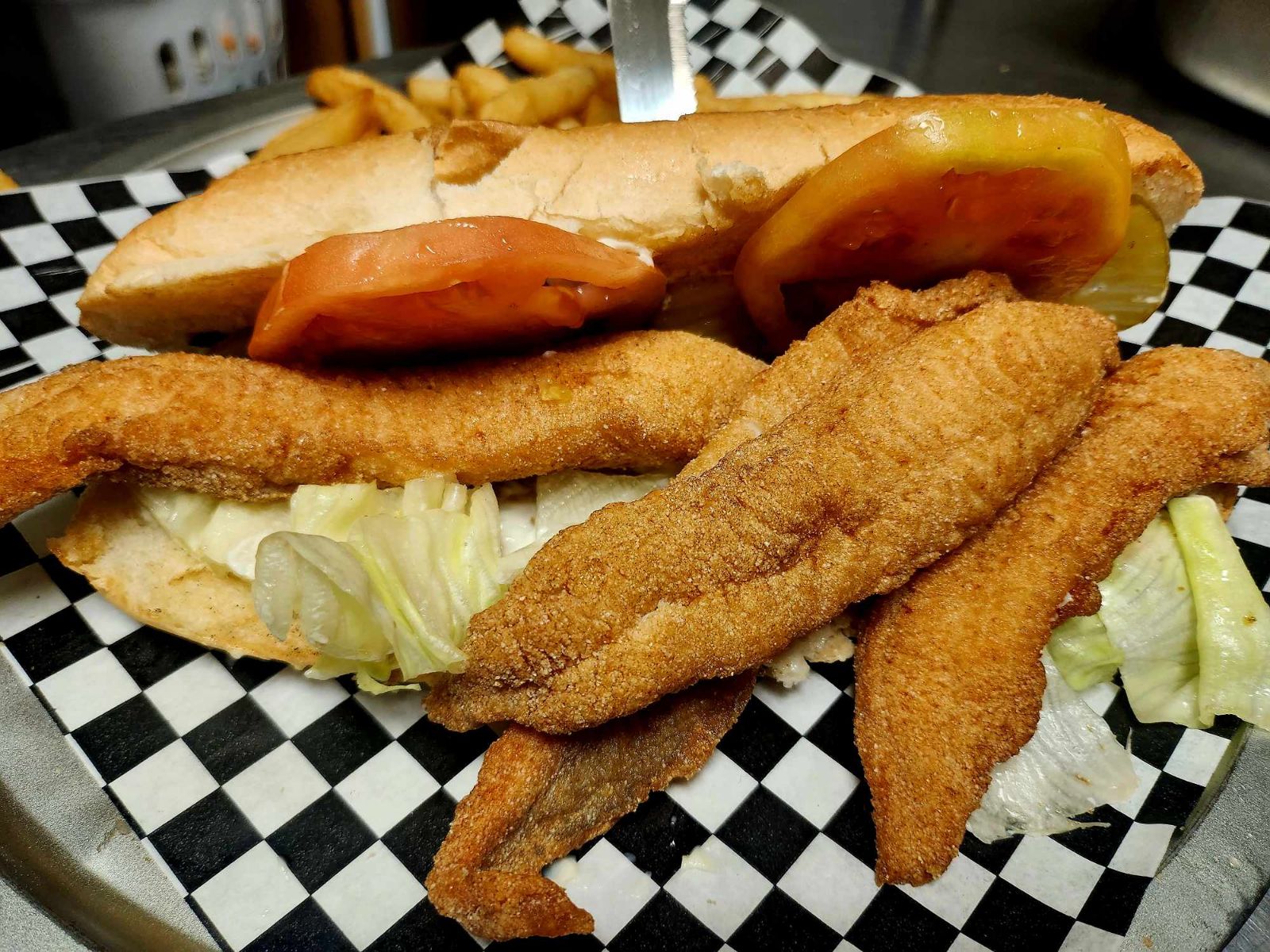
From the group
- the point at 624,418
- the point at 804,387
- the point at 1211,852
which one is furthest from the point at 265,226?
the point at 1211,852

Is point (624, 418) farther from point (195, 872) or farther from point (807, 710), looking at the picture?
point (195, 872)

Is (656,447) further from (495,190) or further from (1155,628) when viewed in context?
(1155,628)

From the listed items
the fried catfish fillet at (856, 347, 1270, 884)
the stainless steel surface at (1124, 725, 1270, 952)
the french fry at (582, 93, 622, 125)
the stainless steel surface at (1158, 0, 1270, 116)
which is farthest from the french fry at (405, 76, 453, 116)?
the stainless steel surface at (1158, 0, 1270, 116)

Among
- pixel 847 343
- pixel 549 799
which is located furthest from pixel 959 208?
pixel 549 799

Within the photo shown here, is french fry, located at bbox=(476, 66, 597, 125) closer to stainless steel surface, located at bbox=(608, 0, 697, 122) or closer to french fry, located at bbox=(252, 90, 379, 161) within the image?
stainless steel surface, located at bbox=(608, 0, 697, 122)

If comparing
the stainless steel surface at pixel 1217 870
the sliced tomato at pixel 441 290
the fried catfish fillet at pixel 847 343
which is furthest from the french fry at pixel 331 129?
the stainless steel surface at pixel 1217 870

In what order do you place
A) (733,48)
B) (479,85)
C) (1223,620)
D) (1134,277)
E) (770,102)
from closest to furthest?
(1223,620), (1134,277), (770,102), (479,85), (733,48)
